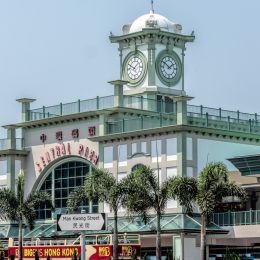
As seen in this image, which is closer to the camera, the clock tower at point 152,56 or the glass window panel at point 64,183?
the glass window panel at point 64,183

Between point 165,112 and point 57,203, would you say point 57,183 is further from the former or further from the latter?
point 165,112

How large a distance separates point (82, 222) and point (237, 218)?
28.1 m

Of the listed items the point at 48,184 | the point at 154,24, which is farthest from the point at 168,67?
the point at 48,184

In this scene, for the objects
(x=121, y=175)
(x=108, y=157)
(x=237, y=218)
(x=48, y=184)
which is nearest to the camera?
(x=237, y=218)

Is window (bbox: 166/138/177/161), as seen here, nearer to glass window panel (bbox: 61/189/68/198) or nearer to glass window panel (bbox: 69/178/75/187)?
glass window panel (bbox: 69/178/75/187)

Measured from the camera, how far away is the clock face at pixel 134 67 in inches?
3253

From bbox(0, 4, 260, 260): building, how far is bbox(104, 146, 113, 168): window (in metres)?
0.07

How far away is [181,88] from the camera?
83.4 m

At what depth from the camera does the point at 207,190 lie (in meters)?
62.2

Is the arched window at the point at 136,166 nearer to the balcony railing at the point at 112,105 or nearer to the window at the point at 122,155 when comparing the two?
the window at the point at 122,155

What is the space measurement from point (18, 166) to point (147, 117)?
45.6 ft

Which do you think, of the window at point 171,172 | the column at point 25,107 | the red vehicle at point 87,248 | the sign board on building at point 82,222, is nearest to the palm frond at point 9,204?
the red vehicle at point 87,248

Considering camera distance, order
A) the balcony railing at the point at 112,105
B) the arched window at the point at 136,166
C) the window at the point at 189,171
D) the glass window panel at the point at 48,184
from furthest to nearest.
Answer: the glass window panel at the point at 48,184
the balcony railing at the point at 112,105
the arched window at the point at 136,166
the window at the point at 189,171

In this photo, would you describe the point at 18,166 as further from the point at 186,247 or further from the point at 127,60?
the point at 186,247
